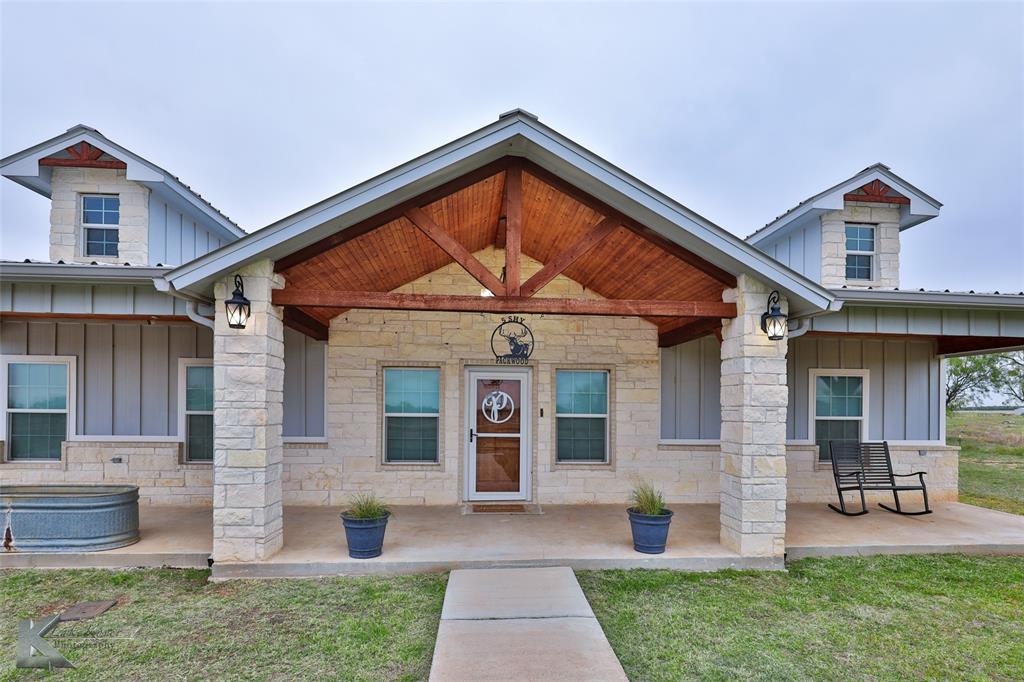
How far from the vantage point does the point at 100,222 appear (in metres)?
7.25

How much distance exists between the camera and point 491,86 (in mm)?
41969

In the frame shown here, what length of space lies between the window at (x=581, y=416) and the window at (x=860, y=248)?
4145 mm

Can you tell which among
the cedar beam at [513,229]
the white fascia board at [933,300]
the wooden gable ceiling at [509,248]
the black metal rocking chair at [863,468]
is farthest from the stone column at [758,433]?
the black metal rocking chair at [863,468]

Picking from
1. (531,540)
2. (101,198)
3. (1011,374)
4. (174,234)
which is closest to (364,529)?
(531,540)

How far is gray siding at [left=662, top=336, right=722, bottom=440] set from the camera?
7762mm

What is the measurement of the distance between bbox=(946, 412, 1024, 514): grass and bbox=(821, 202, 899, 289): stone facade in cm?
364

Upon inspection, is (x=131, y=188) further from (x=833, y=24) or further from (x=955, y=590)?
(x=833, y=24)

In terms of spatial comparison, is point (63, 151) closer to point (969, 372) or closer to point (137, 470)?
point (137, 470)

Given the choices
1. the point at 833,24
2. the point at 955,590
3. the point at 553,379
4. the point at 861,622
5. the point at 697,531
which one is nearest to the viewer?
the point at 861,622

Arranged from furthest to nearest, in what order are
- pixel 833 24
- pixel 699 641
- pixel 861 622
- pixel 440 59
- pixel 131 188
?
pixel 440 59 → pixel 833 24 → pixel 131 188 → pixel 861 622 → pixel 699 641

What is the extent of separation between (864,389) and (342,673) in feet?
26.0

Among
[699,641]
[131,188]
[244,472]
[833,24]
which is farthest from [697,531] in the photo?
[833,24]

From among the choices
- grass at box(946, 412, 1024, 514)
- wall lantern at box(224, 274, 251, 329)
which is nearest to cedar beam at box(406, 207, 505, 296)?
wall lantern at box(224, 274, 251, 329)

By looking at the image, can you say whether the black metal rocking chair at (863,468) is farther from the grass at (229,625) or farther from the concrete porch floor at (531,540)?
the grass at (229,625)
